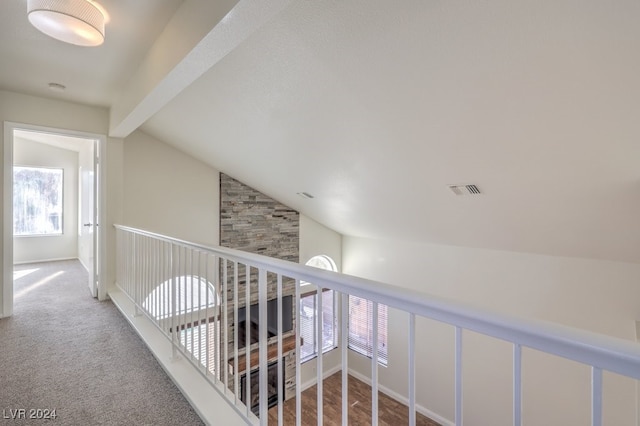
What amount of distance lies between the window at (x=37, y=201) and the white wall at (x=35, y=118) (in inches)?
Answer: 140

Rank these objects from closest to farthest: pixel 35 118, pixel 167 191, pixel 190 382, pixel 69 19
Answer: pixel 69 19, pixel 190 382, pixel 35 118, pixel 167 191

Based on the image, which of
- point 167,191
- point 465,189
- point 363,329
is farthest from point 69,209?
point 465,189

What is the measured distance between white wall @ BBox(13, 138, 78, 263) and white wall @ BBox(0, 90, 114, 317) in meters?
3.35

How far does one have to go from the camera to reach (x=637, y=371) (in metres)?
0.47

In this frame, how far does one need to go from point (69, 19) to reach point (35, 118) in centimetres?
225

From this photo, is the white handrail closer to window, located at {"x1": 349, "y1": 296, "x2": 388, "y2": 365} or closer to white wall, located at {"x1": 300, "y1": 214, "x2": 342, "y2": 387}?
white wall, located at {"x1": 300, "y1": 214, "x2": 342, "y2": 387}

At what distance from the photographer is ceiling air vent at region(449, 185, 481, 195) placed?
291 cm

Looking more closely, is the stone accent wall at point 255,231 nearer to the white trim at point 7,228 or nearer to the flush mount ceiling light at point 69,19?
the white trim at point 7,228

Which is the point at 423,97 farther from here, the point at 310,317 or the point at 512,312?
the point at 310,317

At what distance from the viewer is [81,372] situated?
6.67 feet

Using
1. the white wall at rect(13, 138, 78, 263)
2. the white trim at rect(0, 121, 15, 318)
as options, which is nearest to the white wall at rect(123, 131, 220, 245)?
the white trim at rect(0, 121, 15, 318)

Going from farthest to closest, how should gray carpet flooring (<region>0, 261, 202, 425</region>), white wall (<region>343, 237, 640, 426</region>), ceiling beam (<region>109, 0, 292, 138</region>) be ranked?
white wall (<region>343, 237, 640, 426</region>) < gray carpet flooring (<region>0, 261, 202, 425</region>) < ceiling beam (<region>109, 0, 292, 138</region>)

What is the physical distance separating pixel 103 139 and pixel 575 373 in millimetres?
6258

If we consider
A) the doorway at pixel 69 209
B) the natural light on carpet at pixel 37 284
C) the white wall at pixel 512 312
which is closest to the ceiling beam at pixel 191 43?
A: the doorway at pixel 69 209
